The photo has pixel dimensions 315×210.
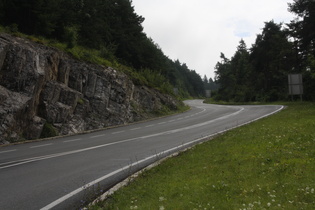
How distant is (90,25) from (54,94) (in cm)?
1562

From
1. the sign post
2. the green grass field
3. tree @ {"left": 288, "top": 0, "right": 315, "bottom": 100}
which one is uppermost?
tree @ {"left": 288, "top": 0, "right": 315, "bottom": 100}

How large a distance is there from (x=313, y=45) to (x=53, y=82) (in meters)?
30.7

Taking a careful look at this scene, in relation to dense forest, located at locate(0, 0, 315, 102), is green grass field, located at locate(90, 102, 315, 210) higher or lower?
lower

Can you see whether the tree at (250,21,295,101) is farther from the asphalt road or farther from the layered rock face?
the asphalt road

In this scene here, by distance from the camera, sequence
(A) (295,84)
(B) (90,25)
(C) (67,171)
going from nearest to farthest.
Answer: (C) (67,171) < (A) (295,84) < (B) (90,25)

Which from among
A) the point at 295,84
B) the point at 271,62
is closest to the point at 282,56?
the point at 271,62

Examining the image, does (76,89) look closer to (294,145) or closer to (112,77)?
(112,77)

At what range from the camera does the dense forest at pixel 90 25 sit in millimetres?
23094

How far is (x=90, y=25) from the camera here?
3234cm

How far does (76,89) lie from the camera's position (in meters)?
21.9

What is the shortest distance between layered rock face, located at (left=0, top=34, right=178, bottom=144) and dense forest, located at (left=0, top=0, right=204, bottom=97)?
144 inches

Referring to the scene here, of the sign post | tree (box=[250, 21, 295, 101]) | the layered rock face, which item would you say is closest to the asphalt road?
the layered rock face

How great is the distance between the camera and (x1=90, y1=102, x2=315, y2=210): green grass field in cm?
461

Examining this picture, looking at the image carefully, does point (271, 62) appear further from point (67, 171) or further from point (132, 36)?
point (67, 171)
